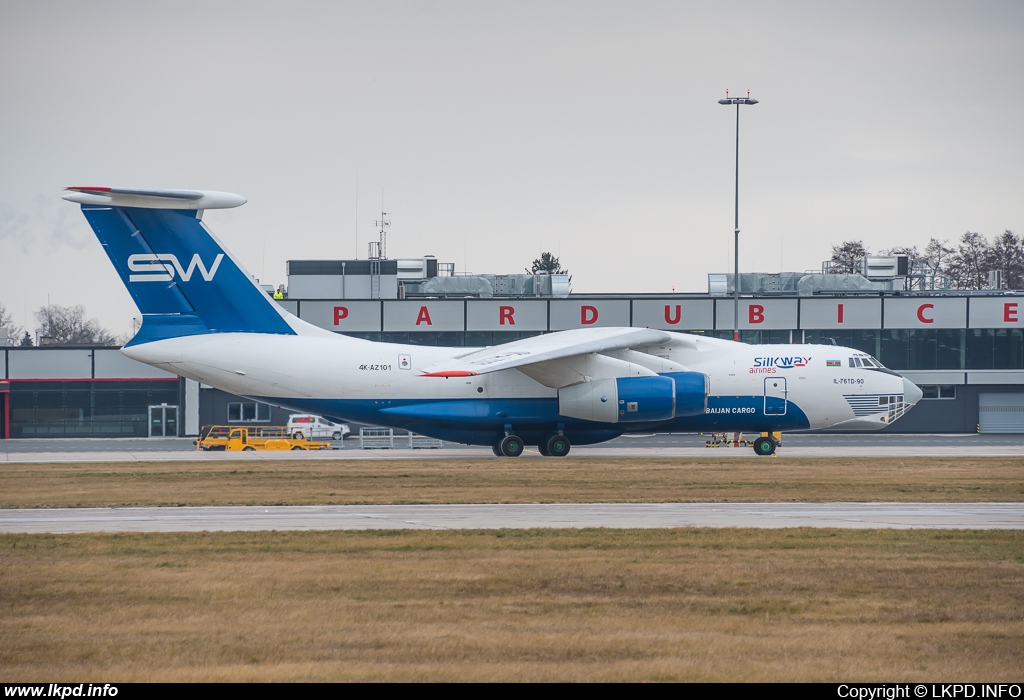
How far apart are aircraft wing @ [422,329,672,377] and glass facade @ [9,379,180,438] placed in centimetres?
2716

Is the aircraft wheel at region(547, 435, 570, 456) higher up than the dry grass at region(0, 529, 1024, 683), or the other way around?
the dry grass at region(0, 529, 1024, 683)

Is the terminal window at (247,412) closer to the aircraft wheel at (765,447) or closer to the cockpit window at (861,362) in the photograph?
the aircraft wheel at (765,447)

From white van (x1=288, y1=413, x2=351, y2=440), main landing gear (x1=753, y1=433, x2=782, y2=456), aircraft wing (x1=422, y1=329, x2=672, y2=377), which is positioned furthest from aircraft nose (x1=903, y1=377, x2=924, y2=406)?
white van (x1=288, y1=413, x2=351, y2=440)

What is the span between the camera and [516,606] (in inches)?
470

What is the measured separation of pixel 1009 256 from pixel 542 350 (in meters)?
84.4

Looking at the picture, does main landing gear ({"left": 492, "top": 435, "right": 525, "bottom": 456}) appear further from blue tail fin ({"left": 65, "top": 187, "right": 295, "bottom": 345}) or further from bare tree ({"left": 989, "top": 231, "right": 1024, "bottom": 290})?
bare tree ({"left": 989, "top": 231, "right": 1024, "bottom": 290})

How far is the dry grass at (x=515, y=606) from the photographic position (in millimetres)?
9539

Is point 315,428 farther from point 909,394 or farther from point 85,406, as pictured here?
point 909,394

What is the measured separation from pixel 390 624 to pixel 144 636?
Result: 2.33m

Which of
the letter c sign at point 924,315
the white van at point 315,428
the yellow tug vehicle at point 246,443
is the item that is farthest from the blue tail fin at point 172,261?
the letter c sign at point 924,315

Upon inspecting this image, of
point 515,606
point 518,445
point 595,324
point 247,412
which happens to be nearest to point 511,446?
point 518,445

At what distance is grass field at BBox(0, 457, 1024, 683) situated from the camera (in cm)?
955

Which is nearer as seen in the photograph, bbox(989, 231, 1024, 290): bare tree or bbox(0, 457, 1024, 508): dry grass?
bbox(0, 457, 1024, 508): dry grass

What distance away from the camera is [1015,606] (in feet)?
39.0
